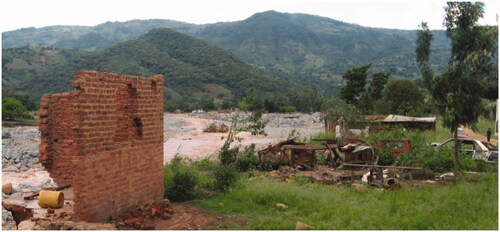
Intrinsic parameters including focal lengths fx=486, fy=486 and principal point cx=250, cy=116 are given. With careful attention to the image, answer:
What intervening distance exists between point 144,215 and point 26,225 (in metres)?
1.87

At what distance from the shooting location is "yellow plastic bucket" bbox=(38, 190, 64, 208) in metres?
8.79

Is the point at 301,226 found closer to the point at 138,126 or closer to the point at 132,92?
the point at 138,126

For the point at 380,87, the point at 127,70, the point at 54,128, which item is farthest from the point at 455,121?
the point at 127,70

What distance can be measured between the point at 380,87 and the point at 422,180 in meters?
30.4

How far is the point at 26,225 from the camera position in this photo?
299 inches

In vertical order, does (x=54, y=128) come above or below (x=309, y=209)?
above

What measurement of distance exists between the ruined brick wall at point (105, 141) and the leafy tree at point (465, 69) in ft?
25.0

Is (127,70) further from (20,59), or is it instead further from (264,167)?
(264,167)

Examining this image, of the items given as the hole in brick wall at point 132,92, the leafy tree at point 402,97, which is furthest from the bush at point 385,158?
the leafy tree at point 402,97

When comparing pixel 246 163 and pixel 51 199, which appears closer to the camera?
pixel 51 199

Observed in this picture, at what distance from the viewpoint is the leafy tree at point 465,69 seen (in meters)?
12.6

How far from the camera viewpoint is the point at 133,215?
8.45m

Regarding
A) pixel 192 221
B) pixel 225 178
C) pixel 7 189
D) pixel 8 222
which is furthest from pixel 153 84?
pixel 7 189

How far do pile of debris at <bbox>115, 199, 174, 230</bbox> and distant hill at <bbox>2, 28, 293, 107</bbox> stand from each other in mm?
71347
